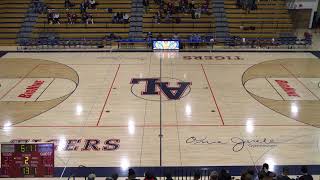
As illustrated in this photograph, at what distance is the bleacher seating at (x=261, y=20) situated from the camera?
28750 millimetres

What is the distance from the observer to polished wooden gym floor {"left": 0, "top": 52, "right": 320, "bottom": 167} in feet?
43.4

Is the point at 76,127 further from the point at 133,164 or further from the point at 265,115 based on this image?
the point at 265,115

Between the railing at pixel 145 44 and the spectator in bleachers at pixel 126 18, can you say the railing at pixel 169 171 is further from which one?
the spectator in bleachers at pixel 126 18

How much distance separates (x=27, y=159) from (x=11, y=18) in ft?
71.4

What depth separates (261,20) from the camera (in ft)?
97.0

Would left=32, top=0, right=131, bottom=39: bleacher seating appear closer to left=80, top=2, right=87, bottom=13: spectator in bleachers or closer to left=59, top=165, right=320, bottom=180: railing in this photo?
left=80, top=2, right=87, bottom=13: spectator in bleachers

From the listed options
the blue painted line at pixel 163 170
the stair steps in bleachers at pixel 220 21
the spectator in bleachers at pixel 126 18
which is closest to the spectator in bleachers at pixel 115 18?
the spectator in bleachers at pixel 126 18

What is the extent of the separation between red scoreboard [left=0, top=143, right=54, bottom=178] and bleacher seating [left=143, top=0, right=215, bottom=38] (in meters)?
18.7

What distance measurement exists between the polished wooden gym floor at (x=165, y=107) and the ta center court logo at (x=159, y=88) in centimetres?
5

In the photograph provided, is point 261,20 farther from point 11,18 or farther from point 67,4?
point 11,18

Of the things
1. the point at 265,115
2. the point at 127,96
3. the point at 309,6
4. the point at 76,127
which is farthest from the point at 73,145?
the point at 309,6

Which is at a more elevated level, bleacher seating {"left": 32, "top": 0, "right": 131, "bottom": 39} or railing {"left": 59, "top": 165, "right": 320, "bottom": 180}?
bleacher seating {"left": 32, "top": 0, "right": 131, "bottom": 39}

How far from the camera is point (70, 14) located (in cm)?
2947
